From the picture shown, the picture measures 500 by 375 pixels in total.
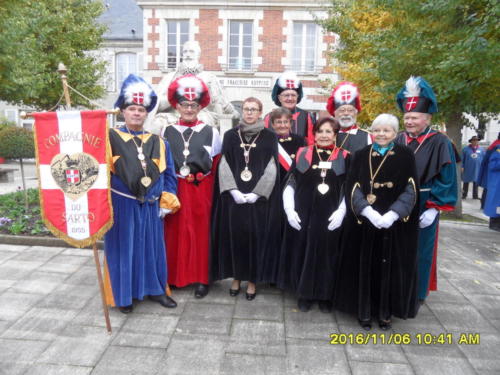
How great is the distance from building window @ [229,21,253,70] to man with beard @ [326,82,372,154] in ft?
44.6

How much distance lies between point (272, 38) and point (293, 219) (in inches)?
581

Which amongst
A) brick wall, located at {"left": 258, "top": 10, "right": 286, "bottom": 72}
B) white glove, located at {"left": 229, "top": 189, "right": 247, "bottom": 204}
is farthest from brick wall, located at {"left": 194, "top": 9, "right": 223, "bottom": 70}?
white glove, located at {"left": 229, "top": 189, "right": 247, "bottom": 204}

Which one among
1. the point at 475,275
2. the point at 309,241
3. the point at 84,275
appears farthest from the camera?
the point at 475,275

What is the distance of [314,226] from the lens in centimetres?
339

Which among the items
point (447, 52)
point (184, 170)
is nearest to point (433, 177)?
point (184, 170)

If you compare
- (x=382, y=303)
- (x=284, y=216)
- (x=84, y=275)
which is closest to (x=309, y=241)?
(x=284, y=216)

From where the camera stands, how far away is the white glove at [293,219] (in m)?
3.40

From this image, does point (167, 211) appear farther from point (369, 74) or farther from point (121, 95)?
point (369, 74)

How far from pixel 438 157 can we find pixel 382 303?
1.42 metres

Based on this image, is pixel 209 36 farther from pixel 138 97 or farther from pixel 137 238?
pixel 137 238

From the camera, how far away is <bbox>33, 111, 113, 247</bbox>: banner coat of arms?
2.91 meters

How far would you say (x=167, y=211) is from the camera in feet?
11.5

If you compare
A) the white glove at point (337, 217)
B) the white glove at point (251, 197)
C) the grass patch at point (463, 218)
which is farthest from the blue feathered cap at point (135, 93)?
the grass patch at point (463, 218)

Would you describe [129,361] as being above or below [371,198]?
below
